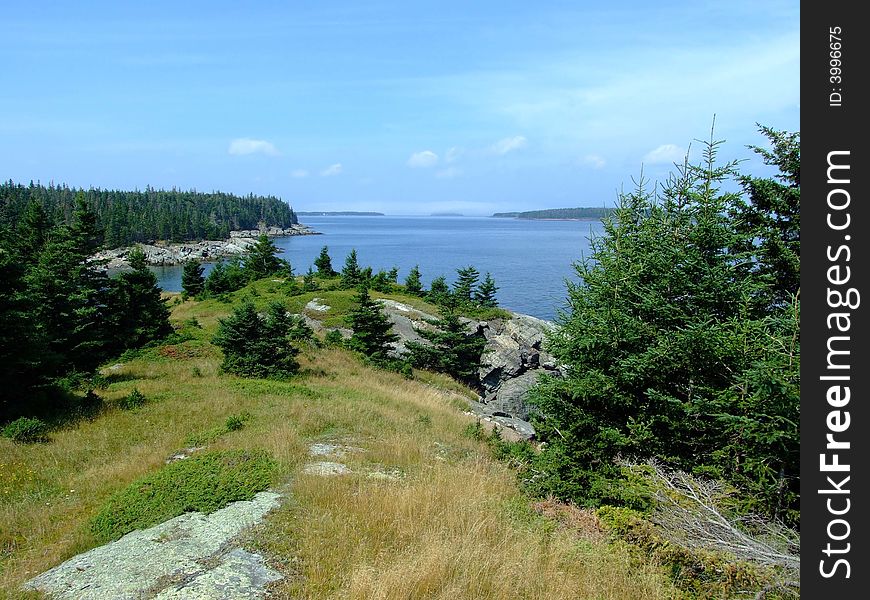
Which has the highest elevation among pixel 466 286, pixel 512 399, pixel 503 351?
pixel 466 286

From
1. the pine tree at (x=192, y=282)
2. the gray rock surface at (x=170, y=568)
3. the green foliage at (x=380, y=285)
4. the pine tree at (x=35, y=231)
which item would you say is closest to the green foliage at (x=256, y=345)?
the gray rock surface at (x=170, y=568)

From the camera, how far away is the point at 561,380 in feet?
33.5

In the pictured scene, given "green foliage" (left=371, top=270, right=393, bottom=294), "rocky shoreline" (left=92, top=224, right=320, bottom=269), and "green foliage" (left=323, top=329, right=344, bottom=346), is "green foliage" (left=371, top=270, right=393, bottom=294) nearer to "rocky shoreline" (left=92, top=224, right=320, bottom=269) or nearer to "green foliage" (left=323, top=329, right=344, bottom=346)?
"green foliage" (left=323, top=329, right=344, bottom=346)

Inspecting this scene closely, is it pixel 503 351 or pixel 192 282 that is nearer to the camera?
pixel 503 351

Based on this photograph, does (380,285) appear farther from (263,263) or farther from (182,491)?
(182,491)

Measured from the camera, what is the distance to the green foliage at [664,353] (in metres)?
8.31

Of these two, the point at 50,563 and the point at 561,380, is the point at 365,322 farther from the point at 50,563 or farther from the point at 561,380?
the point at 50,563

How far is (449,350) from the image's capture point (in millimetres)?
30406

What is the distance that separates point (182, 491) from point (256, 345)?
14195 millimetres

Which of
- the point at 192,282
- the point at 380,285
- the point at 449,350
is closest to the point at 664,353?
the point at 449,350

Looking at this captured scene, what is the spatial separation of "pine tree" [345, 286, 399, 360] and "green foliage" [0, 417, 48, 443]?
17.2 metres

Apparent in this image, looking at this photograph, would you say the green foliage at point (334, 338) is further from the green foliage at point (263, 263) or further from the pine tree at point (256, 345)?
the green foliage at point (263, 263)

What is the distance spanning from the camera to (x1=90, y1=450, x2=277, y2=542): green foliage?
24.4ft
